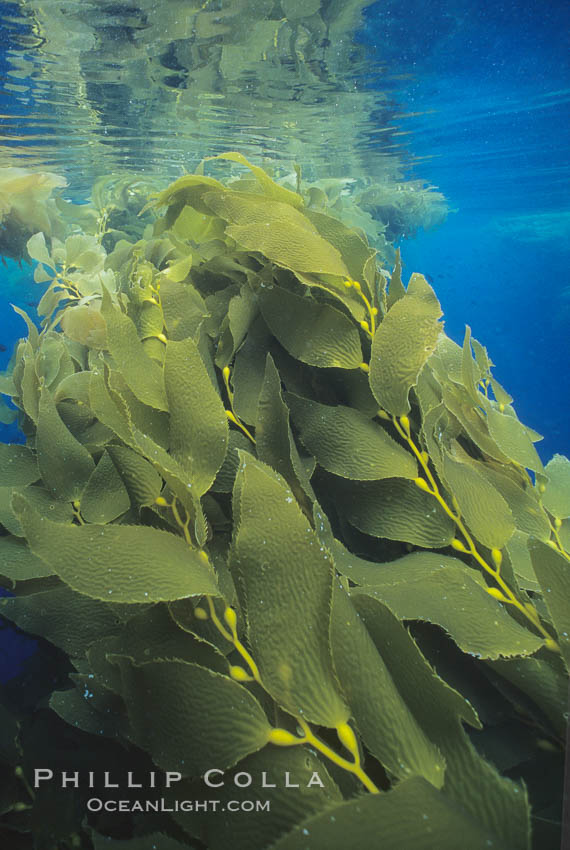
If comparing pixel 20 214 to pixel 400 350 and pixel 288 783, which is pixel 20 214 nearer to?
pixel 400 350

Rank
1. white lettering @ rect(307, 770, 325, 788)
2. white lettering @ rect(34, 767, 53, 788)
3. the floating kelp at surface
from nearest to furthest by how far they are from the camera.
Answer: white lettering @ rect(307, 770, 325, 788) < white lettering @ rect(34, 767, 53, 788) < the floating kelp at surface

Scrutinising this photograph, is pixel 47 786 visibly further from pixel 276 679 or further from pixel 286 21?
pixel 286 21

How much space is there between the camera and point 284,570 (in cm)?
43

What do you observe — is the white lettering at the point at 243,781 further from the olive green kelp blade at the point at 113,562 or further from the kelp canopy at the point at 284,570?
the olive green kelp blade at the point at 113,562

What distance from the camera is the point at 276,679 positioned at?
0.41m

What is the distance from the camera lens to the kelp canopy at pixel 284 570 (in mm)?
401

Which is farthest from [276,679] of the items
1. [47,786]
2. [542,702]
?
[47,786]

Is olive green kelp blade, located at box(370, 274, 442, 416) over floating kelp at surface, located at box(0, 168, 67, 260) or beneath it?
beneath

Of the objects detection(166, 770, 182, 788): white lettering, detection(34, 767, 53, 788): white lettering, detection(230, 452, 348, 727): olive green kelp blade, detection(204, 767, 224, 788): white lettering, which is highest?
detection(230, 452, 348, 727): olive green kelp blade

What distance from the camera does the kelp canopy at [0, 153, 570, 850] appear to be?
40cm

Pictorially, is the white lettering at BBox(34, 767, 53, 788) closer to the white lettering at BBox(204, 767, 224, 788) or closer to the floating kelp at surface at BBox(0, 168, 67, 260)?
the white lettering at BBox(204, 767, 224, 788)

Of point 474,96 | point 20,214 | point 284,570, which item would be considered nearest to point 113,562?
point 284,570

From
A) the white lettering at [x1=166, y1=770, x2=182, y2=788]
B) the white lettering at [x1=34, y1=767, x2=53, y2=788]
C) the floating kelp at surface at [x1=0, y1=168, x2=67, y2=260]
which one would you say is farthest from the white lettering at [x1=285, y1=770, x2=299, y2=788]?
the floating kelp at surface at [x1=0, y1=168, x2=67, y2=260]

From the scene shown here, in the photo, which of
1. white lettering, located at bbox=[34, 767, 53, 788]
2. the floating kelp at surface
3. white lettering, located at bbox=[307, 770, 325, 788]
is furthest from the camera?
the floating kelp at surface
